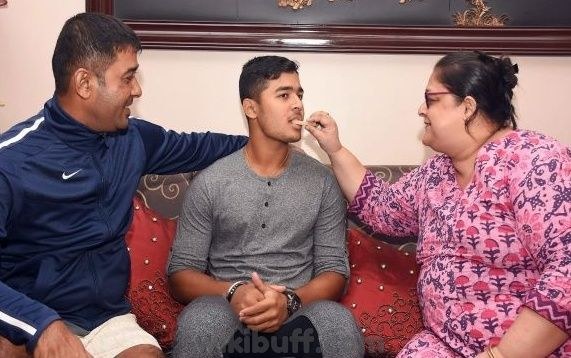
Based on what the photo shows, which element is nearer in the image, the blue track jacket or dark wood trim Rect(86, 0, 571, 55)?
the blue track jacket

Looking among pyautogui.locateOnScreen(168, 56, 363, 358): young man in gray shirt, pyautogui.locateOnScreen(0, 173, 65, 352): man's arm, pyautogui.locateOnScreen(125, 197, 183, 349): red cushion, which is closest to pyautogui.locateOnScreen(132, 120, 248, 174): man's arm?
pyautogui.locateOnScreen(168, 56, 363, 358): young man in gray shirt

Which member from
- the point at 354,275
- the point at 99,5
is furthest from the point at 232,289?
the point at 99,5

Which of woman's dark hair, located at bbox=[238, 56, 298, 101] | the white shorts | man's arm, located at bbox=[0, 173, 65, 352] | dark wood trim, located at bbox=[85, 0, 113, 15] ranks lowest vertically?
the white shorts

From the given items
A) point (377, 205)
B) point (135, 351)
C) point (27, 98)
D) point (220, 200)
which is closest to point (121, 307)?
point (135, 351)

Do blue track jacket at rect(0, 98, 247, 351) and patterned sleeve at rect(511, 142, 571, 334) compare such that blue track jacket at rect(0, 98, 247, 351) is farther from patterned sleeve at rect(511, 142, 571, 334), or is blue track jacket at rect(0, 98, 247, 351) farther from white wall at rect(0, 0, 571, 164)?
patterned sleeve at rect(511, 142, 571, 334)

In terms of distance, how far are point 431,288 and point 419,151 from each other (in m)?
0.82

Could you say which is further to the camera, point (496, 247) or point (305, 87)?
point (305, 87)

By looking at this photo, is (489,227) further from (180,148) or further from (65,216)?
(65,216)

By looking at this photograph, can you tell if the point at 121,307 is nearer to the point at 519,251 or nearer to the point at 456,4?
the point at 519,251

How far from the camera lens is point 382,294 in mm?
2148

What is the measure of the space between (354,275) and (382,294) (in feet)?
0.35

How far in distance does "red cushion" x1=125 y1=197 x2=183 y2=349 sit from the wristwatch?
1.33 feet

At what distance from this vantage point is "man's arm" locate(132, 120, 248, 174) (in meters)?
2.08

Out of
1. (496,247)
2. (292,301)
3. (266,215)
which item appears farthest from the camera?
(266,215)
